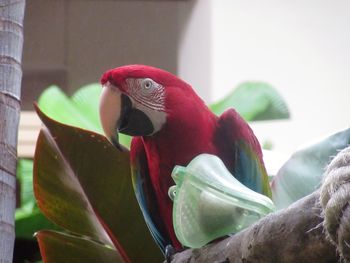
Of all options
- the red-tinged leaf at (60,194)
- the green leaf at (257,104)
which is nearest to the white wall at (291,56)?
the green leaf at (257,104)

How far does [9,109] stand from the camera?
68cm

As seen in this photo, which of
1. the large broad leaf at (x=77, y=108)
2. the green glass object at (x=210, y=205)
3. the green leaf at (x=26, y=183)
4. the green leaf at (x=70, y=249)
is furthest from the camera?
the green leaf at (x=26, y=183)

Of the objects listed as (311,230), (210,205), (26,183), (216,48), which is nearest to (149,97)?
(210,205)

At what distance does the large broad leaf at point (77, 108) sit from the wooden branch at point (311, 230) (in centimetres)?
74

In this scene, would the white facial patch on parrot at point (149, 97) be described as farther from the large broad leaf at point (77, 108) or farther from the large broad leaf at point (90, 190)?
the large broad leaf at point (77, 108)

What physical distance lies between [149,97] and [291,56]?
922mm

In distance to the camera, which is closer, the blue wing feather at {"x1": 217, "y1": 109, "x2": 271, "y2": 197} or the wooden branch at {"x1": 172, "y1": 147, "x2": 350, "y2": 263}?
the wooden branch at {"x1": 172, "y1": 147, "x2": 350, "y2": 263}

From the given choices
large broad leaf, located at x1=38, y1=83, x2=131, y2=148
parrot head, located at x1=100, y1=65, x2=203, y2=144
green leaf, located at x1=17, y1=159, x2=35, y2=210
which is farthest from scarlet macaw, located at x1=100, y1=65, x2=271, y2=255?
green leaf, located at x1=17, y1=159, x2=35, y2=210

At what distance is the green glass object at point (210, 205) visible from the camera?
0.51 m

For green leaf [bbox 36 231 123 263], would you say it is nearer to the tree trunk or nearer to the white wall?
the tree trunk

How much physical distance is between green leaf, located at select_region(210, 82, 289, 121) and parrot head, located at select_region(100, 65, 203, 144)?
578mm

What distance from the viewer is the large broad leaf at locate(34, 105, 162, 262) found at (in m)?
0.73

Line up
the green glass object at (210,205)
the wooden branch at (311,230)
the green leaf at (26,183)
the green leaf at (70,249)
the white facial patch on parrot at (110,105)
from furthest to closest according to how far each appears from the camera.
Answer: the green leaf at (26,183), the green leaf at (70,249), the white facial patch on parrot at (110,105), the green glass object at (210,205), the wooden branch at (311,230)

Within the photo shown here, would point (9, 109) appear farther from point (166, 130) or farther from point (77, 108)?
point (77, 108)
